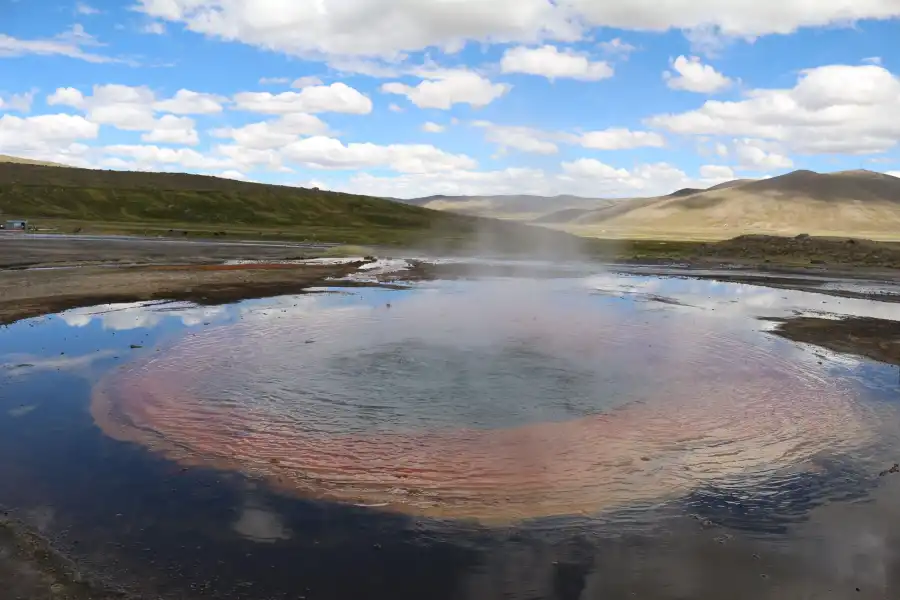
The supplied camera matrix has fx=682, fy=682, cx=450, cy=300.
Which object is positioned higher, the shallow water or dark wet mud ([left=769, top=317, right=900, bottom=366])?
dark wet mud ([left=769, top=317, right=900, bottom=366])

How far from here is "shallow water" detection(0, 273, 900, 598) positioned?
24.0ft

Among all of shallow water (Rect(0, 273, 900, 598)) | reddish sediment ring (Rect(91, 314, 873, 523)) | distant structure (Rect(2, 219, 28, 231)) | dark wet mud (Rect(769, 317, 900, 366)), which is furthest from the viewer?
distant structure (Rect(2, 219, 28, 231))

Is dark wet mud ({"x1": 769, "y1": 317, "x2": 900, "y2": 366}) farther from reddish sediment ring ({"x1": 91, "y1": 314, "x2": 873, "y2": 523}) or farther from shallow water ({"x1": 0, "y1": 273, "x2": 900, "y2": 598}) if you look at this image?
reddish sediment ring ({"x1": 91, "y1": 314, "x2": 873, "y2": 523})

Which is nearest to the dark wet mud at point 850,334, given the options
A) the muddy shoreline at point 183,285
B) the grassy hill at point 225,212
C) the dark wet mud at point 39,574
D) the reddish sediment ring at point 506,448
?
the muddy shoreline at point 183,285

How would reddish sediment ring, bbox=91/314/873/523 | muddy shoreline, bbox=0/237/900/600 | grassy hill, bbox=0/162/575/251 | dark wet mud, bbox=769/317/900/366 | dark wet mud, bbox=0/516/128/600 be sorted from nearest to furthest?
dark wet mud, bbox=0/516/128/600 → muddy shoreline, bbox=0/237/900/600 → reddish sediment ring, bbox=91/314/873/523 → dark wet mud, bbox=769/317/900/366 → grassy hill, bbox=0/162/575/251

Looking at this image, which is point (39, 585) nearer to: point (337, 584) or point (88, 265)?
point (337, 584)

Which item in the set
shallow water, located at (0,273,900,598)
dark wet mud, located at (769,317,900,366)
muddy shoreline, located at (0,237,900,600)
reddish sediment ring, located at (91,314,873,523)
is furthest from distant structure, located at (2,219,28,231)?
dark wet mud, located at (769,317,900,366)

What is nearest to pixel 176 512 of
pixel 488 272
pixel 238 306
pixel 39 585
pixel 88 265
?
pixel 39 585

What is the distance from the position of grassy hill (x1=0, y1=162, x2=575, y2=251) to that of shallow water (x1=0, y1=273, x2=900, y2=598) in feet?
197

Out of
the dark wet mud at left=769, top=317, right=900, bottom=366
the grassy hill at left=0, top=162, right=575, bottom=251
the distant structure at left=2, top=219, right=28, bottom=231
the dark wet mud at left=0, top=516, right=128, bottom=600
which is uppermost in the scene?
the grassy hill at left=0, top=162, right=575, bottom=251

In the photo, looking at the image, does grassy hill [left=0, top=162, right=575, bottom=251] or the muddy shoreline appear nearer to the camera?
the muddy shoreline

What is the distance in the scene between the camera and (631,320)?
25.8 metres

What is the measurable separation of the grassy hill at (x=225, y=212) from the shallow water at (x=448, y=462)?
60083 millimetres

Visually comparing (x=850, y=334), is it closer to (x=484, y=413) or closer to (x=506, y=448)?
(x=484, y=413)
